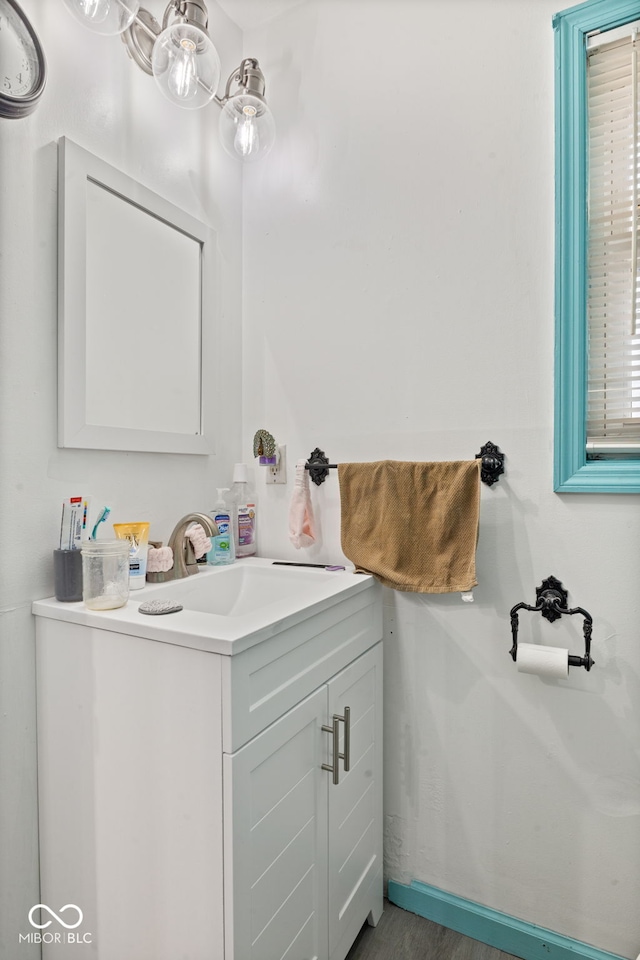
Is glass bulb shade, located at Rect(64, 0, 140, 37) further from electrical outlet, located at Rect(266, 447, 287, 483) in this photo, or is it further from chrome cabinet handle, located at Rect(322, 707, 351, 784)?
chrome cabinet handle, located at Rect(322, 707, 351, 784)

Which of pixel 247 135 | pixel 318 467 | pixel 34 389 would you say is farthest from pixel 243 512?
pixel 247 135

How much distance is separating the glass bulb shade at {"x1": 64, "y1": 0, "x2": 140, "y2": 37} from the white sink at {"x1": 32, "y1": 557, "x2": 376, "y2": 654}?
1145 mm

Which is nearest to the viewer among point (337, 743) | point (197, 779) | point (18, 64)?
point (197, 779)

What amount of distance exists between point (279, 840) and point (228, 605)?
1.82ft

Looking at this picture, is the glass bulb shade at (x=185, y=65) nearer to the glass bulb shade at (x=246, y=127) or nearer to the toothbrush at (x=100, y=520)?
the glass bulb shade at (x=246, y=127)

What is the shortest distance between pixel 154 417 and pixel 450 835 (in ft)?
4.25

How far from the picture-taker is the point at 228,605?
136 cm

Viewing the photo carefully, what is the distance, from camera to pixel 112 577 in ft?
3.26

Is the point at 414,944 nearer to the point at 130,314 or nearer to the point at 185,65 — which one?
the point at 130,314

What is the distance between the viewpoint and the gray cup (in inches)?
39.8

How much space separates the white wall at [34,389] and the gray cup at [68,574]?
53mm

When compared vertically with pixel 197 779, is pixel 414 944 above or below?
below

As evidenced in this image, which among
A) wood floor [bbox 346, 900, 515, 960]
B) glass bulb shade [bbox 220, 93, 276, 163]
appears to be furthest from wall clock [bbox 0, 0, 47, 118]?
wood floor [bbox 346, 900, 515, 960]

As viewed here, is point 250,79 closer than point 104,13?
No
